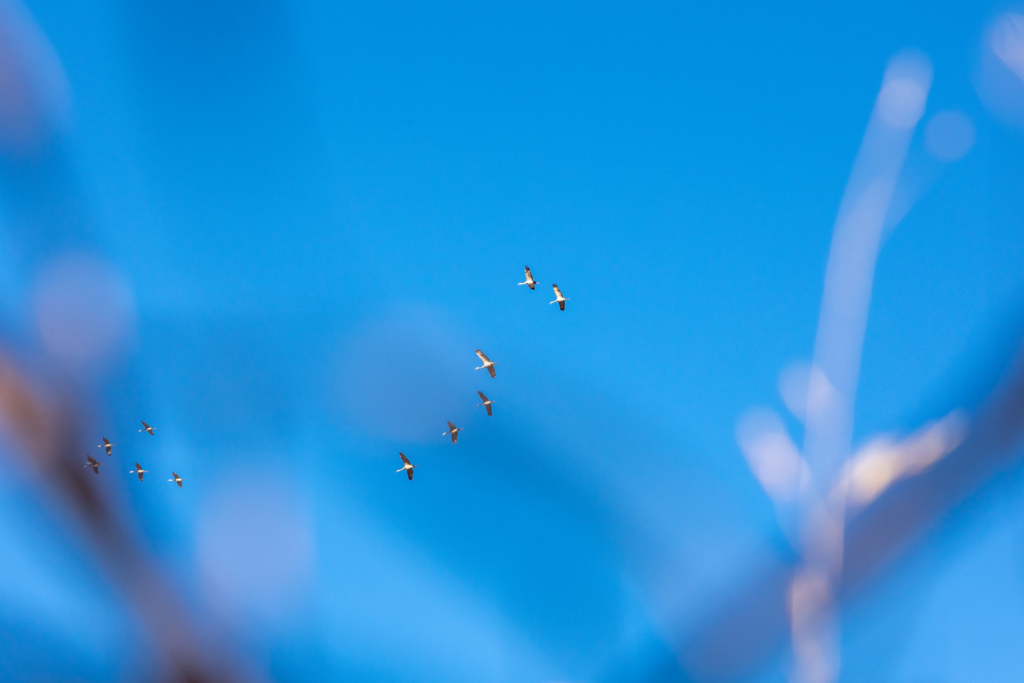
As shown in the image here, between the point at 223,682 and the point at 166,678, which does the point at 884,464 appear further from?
the point at 166,678

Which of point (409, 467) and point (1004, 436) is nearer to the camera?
point (1004, 436)

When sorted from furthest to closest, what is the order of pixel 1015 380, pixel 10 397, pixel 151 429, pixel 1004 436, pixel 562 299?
pixel 562 299 → pixel 151 429 → pixel 1004 436 → pixel 1015 380 → pixel 10 397

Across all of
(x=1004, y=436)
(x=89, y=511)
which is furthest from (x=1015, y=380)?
(x=89, y=511)

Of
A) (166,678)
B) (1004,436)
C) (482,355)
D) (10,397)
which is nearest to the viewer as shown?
(10,397)

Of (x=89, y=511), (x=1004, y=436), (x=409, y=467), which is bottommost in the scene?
(x=1004, y=436)

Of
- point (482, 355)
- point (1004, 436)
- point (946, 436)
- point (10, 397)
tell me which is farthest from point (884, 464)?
point (482, 355)

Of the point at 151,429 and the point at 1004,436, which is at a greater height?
the point at 151,429

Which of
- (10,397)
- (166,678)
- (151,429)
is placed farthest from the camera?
(151,429)

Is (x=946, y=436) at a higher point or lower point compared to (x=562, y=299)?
lower

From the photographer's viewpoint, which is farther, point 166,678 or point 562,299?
point 562,299

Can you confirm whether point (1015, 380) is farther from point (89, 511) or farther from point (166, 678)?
point (166, 678)
